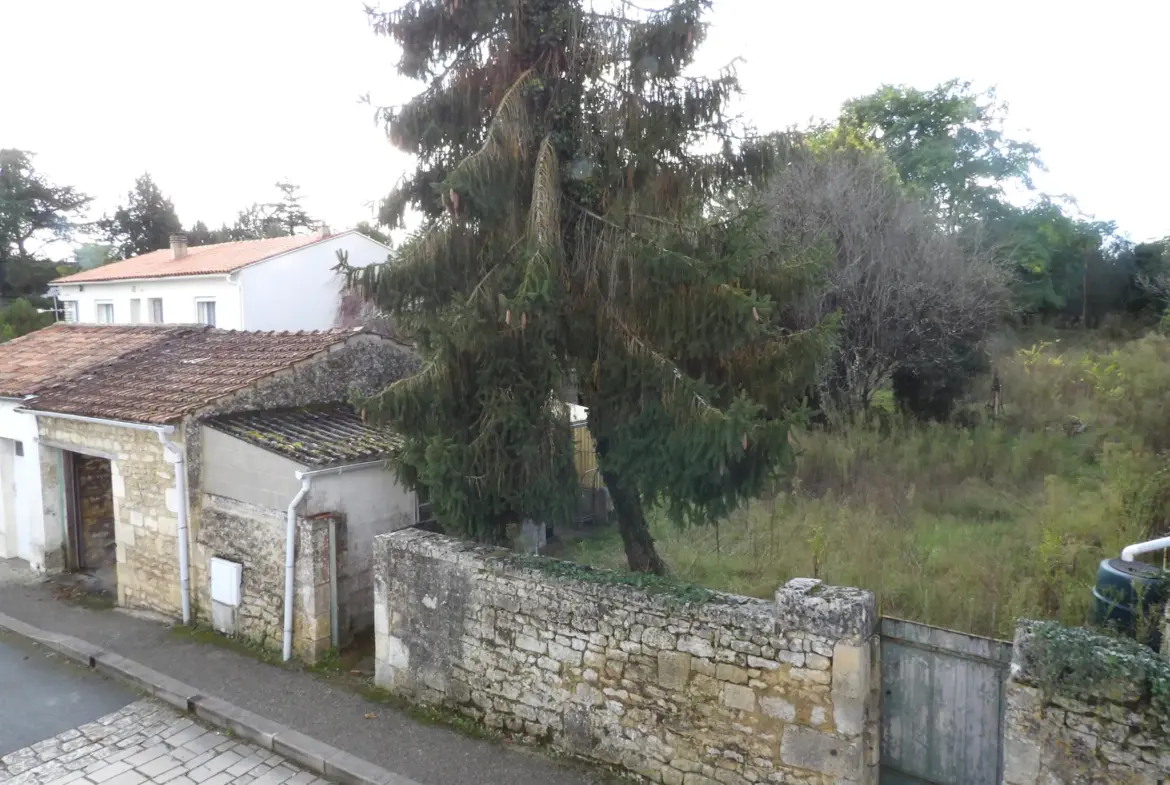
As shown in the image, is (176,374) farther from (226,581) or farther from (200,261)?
(200,261)

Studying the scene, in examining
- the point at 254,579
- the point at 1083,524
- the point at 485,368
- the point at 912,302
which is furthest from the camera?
the point at 912,302

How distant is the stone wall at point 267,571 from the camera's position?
324 inches

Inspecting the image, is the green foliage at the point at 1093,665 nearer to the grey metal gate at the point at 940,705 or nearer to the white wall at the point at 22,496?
the grey metal gate at the point at 940,705

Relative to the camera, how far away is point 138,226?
146ft

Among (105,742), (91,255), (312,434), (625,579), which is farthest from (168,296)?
(625,579)

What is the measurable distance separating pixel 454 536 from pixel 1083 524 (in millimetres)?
6742

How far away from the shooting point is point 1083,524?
817cm

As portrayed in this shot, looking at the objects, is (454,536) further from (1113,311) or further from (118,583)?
(1113,311)

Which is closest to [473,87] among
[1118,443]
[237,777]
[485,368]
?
[485,368]

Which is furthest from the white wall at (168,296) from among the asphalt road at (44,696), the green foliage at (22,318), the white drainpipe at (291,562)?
the white drainpipe at (291,562)

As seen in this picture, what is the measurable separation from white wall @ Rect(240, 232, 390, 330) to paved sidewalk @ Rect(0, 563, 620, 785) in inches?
588

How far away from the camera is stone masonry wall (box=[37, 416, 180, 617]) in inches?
379

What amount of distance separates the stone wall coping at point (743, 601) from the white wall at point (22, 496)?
8.30 m

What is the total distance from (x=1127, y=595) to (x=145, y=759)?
26.4 feet
